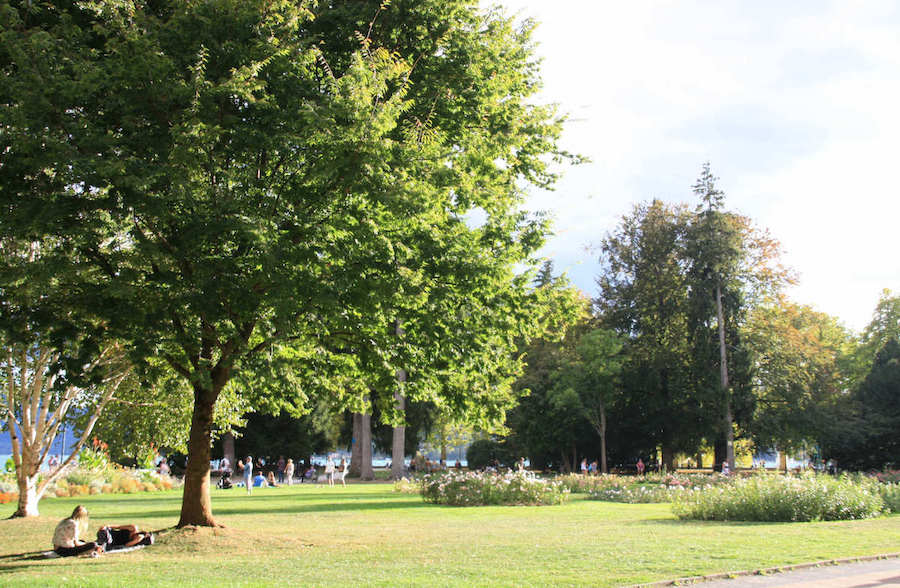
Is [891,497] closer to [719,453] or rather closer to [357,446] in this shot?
[357,446]

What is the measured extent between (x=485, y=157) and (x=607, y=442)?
45537 millimetres

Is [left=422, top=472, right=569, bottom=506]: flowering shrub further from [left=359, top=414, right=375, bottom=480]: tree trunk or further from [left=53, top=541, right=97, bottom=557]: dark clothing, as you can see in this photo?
[left=359, top=414, right=375, bottom=480]: tree trunk

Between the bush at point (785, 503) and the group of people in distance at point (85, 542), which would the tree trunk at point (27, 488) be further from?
the bush at point (785, 503)

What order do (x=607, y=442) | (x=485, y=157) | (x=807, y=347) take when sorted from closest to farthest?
(x=485, y=157)
(x=807, y=347)
(x=607, y=442)

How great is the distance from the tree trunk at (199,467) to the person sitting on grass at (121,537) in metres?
1.25

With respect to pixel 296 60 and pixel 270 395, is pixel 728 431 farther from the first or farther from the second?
pixel 296 60

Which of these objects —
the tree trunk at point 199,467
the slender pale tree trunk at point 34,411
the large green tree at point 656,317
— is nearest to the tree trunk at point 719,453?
the large green tree at point 656,317

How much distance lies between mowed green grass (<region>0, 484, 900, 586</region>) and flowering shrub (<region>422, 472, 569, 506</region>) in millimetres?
3876

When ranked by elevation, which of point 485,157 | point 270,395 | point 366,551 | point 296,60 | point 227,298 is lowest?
point 366,551

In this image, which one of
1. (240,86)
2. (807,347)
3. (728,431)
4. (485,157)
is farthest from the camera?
(807,347)

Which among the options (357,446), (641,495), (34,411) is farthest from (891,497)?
(357,446)

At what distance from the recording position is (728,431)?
46.8 meters

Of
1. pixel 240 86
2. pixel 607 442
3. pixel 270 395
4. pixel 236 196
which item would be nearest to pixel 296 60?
pixel 240 86

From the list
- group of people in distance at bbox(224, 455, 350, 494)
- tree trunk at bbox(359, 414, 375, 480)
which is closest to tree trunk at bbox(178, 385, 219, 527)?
group of people in distance at bbox(224, 455, 350, 494)
